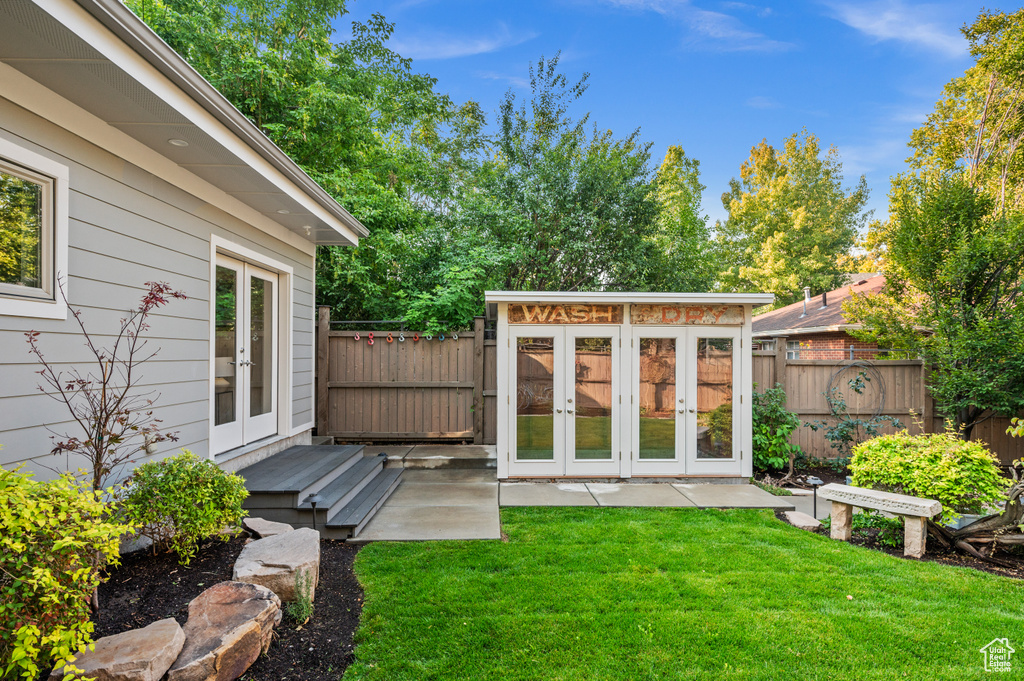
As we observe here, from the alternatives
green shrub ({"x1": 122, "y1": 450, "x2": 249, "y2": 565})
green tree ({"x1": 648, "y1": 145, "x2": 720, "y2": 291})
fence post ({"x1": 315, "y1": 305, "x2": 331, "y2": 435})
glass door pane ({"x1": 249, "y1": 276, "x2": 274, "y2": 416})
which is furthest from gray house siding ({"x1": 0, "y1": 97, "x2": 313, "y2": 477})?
green tree ({"x1": 648, "y1": 145, "x2": 720, "y2": 291})

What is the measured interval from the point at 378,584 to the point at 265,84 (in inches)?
350

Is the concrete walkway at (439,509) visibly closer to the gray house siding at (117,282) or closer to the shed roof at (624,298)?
the gray house siding at (117,282)

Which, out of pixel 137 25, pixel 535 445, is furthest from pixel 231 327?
pixel 535 445

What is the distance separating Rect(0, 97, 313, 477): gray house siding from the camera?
2641 mm

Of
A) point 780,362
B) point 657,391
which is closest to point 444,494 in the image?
point 657,391

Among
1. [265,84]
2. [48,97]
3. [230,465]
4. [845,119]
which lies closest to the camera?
[48,97]

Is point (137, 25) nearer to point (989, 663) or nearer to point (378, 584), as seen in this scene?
point (378, 584)

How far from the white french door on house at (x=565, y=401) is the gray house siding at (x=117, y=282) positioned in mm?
3077

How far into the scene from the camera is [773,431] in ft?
20.9

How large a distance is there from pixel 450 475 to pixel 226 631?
391 centimetres

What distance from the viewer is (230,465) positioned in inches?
179

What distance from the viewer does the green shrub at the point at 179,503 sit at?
9.61 feet

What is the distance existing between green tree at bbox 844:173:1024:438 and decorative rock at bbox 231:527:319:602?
6715 mm

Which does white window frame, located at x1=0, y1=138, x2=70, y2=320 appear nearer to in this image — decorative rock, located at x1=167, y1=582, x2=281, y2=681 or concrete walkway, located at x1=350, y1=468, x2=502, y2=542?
decorative rock, located at x1=167, y1=582, x2=281, y2=681
